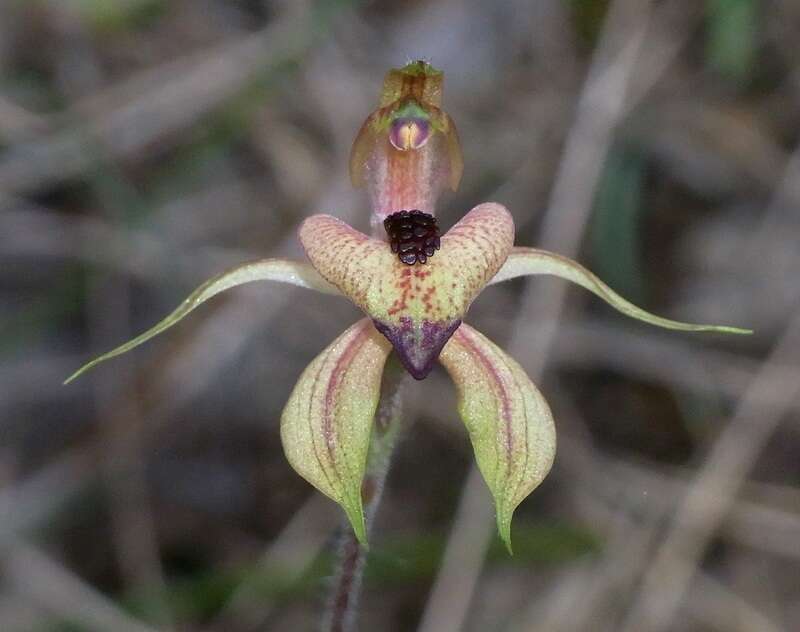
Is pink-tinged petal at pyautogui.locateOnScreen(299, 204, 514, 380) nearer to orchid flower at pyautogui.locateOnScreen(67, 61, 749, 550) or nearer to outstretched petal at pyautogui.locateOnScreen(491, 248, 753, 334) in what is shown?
orchid flower at pyautogui.locateOnScreen(67, 61, 749, 550)

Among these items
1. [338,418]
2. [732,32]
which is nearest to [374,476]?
[338,418]

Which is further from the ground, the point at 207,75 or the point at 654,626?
the point at 207,75

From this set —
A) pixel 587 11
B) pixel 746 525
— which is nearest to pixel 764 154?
pixel 587 11

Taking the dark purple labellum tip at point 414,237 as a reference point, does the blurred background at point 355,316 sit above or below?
below

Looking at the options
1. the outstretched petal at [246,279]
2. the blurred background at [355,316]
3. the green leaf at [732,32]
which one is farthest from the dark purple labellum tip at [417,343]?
the green leaf at [732,32]

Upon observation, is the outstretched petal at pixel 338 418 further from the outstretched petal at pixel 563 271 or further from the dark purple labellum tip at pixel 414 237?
the outstretched petal at pixel 563 271

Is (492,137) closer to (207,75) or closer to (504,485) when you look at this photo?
(207,75)

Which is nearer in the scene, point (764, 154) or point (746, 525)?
point (746, 525)

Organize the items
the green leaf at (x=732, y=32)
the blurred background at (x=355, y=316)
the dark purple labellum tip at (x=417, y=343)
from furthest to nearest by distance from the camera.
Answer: the blurred background at (x=355, y=316) < the green leaf at (x=732, y=32) < the dark purple labellum tip at (x=417, y=343)
